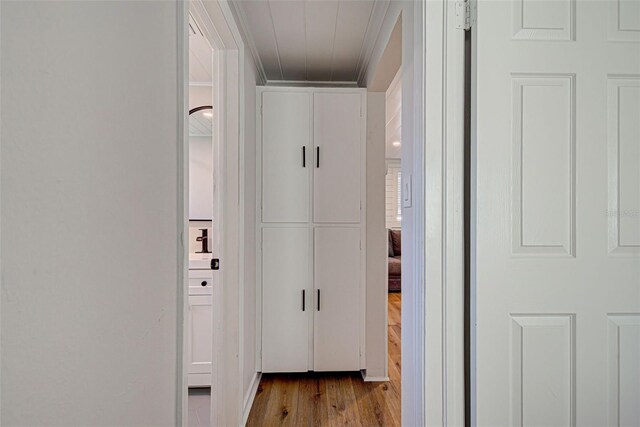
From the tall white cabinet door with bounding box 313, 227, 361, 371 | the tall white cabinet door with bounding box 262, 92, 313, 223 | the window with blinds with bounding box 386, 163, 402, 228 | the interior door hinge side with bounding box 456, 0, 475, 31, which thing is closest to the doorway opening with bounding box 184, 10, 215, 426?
the tall white cabinet door with bounding box 262, 92, 313, 223

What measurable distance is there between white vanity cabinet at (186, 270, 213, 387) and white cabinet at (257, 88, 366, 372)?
0.39m

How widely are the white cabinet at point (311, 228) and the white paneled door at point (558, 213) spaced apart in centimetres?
145

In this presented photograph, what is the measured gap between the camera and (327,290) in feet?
8.21

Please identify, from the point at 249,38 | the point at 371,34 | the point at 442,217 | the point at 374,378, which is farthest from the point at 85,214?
the point at 374,378

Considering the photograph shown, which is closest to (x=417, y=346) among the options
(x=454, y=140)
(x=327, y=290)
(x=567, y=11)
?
(x=454, y=140)

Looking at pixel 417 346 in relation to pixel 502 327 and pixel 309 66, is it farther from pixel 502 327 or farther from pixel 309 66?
pixel 309 66

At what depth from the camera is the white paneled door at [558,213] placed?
1.05 m

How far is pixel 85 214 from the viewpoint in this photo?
595 mm

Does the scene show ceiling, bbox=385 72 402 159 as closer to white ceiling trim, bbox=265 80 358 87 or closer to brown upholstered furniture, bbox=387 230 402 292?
white ceiling trim, bbox=265 80 358 87

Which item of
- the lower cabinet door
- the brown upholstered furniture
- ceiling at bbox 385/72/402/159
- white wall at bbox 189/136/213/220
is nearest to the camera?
the lower cabinet door

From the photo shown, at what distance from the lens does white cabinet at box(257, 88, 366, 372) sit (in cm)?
247

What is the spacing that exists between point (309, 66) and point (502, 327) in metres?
2.20

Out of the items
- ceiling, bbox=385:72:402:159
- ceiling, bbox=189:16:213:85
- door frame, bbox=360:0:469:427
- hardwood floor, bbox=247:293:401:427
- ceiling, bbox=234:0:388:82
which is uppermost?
ceiling, bbox=385:72:402:159

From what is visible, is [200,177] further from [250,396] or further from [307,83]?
[250,396]
